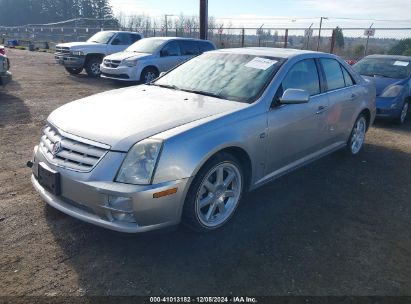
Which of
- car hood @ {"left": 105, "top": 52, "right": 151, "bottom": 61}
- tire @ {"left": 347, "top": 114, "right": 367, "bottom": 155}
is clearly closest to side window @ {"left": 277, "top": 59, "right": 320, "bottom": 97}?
tire @ {"left": 347, "top": 114, "right": 367, "bottom": 155}

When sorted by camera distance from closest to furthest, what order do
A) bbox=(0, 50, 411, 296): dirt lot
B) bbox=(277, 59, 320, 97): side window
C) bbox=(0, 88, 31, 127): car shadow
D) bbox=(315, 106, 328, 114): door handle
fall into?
bbox=(0, 50, 411, 296): dirt lot → bbox=(277, 59, 320, 97): side window → bbox=(315, 106, 328, 114): door handle → bbox=(0, 88, 31, 127): car shadow

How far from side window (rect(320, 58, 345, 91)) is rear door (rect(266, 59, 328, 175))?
265mm

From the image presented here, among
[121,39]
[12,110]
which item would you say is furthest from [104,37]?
[12,110]

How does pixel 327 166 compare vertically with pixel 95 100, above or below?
below

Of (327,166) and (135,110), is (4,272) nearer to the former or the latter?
(135,110)

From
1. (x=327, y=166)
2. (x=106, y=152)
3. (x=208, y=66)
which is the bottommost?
(x=327, y=166)

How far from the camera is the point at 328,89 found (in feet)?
15.9

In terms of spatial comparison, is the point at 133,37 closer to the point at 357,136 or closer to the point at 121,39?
the point at 121,39

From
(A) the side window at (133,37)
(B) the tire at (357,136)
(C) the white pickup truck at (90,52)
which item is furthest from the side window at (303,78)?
(A) the side window at (133,37)

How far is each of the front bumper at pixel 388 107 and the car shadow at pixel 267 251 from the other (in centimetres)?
423

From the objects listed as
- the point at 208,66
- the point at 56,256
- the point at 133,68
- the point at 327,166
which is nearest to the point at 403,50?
the point at 133,68

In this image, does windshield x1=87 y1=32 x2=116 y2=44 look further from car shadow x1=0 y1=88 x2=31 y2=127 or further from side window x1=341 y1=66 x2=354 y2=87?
side window x1=341 y1=66 x2=354 y2=87

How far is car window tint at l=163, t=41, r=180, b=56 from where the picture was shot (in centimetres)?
1238

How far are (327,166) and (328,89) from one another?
1220 millimetres
